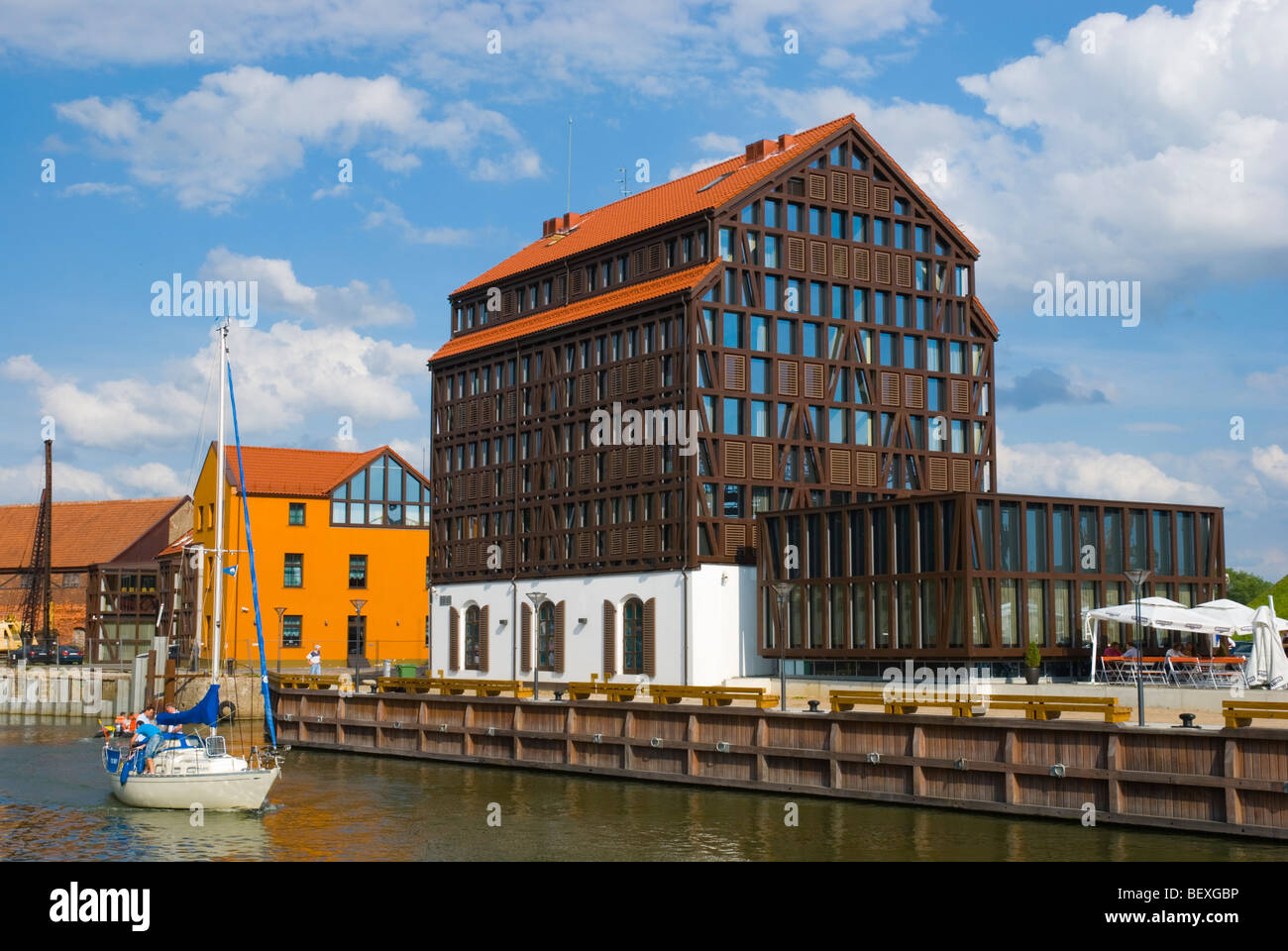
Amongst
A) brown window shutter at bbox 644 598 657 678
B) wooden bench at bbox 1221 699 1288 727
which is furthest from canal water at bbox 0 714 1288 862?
brown window shutter at bbox 644 598 657 678

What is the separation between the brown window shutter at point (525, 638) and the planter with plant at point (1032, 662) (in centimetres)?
2541

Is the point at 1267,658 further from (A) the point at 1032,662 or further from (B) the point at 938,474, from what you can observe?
(B) the point at 938,474

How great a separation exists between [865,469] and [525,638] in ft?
57.7

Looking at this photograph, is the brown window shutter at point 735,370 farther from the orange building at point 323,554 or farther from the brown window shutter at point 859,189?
the orange building at point 323,554

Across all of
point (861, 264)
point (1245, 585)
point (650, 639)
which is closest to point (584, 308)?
point (861, 264)

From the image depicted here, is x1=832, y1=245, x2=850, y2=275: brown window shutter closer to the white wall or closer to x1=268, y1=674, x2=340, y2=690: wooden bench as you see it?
the white wall

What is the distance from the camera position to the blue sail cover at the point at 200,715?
140ft

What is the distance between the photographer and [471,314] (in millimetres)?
77125

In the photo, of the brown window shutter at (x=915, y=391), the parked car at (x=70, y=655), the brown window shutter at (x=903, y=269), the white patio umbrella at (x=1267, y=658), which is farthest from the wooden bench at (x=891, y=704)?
the parked car at (x=70, y=655)

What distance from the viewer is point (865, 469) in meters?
64.9

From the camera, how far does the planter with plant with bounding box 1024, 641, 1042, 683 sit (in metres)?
48.5
